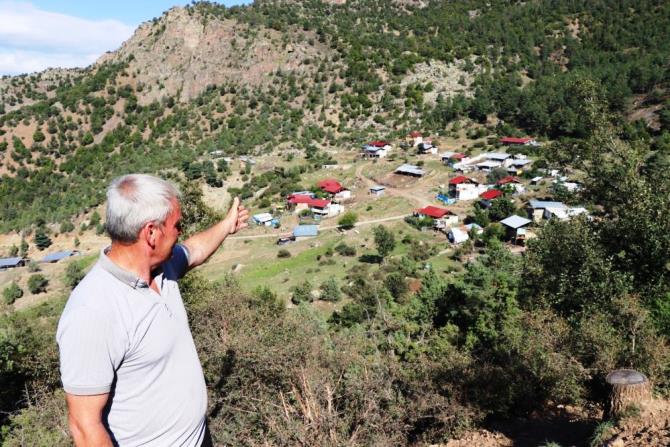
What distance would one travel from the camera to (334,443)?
736cm

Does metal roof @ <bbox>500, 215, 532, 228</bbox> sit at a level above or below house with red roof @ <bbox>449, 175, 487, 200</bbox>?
below

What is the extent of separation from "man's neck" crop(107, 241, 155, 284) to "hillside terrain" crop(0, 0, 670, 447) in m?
6.02

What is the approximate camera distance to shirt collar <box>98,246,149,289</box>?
1984mm

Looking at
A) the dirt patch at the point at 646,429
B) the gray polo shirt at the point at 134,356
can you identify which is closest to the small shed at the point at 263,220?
the dirt patch at the point at 646,429

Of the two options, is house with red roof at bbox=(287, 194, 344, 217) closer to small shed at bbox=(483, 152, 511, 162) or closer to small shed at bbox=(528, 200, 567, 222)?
small shed at bbox=(528, 200, 567, 222)

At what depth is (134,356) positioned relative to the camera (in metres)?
1.95

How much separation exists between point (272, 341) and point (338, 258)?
2485 centimetres

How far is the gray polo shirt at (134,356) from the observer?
1.78 metres

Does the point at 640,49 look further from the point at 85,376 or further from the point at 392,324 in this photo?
the point at 85,376

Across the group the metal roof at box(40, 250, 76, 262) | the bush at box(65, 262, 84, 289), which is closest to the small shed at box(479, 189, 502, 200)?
the bush at box(65, 262, 84, 289)

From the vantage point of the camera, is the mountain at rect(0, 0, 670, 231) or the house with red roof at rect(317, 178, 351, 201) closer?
the house with red roof at rect(317, 178, 351, 201)

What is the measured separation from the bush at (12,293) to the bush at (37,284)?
0.77 metres

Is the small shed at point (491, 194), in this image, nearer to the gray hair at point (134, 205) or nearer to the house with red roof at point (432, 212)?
the house with red roof at point (432, 212)

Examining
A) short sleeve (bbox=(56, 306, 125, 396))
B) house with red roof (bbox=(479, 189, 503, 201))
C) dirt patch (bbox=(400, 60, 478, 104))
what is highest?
dirt patch (bbox=(400, 60, 478, 104))
